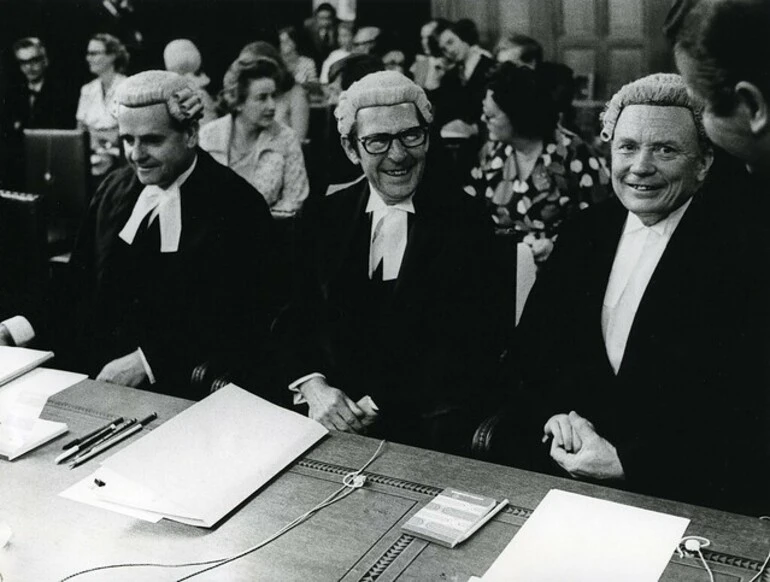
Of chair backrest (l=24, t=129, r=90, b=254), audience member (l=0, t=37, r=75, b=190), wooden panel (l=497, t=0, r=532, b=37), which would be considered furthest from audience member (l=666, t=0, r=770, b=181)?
audience member (l=0, t=37, r=75, b=190)

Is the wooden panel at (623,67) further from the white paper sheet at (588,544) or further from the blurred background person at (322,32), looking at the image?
the white paper sheet at (588,544)

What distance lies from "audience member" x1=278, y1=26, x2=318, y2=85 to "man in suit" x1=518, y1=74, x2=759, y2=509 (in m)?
1.01

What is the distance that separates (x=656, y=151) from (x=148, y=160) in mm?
1805

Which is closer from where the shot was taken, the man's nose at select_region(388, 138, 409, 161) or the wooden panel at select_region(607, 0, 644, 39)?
the wooden panel at select_region(607, 0, 644, 39)

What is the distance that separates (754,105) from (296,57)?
1.77 meters

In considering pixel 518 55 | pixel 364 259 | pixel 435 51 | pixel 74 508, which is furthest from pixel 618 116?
pixel 74 508

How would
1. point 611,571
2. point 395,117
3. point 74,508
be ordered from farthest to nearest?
point 395,117
point 74,508
point 611,571

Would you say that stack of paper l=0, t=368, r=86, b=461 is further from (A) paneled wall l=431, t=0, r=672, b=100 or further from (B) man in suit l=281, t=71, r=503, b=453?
(A) paneled wall l=431, t=0, r=672, b=100

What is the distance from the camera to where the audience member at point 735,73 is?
5.23 ft

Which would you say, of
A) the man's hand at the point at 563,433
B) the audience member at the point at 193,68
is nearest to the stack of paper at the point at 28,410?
the audience member at the point at 193,68

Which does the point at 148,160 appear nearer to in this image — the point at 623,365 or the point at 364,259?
the point at 364,259

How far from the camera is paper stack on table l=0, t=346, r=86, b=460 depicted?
227cm

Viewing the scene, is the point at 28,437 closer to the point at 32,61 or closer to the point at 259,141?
the point at 259,141

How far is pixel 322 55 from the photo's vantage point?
296 centimetres
